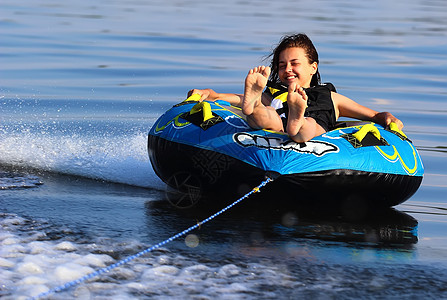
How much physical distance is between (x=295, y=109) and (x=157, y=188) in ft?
5.44

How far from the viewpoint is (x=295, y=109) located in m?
5.55

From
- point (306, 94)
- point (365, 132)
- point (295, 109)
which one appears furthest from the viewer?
point (306, 94)

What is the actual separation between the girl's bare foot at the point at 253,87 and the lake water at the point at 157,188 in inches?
31.2

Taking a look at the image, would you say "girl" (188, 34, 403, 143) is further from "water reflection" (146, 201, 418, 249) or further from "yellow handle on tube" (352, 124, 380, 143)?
"water reflection" (146, 201, 418, 249)

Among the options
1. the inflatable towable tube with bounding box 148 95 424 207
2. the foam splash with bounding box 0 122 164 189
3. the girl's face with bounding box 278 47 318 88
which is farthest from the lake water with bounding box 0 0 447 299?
the girl's face with bounding box 278 47 318 88

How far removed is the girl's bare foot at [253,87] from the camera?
5.62 meters

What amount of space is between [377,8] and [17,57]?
17013mm

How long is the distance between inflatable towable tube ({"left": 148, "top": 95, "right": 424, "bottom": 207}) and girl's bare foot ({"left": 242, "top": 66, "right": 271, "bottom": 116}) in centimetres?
24

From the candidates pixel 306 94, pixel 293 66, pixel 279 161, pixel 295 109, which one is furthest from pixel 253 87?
pixel 293 66

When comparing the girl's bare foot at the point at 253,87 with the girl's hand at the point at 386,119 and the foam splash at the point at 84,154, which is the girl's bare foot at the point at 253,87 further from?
the girl's hand at the point at 386,119

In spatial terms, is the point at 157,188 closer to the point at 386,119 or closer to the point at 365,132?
the point at 365,132

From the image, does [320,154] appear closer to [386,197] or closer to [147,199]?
[386,197]

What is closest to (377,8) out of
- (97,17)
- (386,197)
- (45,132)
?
(97,17)

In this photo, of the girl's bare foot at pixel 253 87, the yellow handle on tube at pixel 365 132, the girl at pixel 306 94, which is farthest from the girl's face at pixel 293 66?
the girl's bare foot at pixel 253 87
